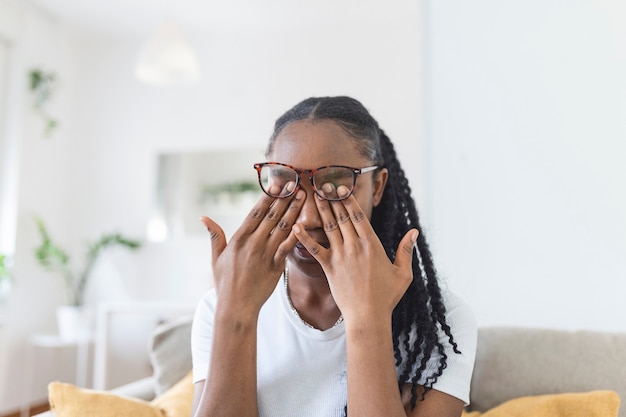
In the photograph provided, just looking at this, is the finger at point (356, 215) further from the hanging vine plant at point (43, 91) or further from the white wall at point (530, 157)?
the hanging vine plant at point (43, 91)

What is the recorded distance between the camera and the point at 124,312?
12.0 feet

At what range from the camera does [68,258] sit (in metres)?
4.15

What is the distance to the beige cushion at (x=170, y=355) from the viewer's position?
A: 1698 millimetres

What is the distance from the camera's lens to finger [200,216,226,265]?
3.92 feet

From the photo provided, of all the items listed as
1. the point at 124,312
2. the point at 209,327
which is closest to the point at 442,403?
the point at 209,327

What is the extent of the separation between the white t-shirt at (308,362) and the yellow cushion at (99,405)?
24cm

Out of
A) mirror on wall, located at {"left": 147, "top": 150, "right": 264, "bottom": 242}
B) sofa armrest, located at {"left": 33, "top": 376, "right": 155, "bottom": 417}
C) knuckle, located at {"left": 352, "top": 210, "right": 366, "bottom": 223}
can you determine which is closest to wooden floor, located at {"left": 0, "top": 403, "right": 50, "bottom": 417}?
mirror on wall, located at {"left": 147, "top": 150, "right": 264, "bottom": 242}

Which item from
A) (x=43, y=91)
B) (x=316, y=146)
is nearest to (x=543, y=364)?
(x=316, y=146)

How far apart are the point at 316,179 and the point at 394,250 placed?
0.96ft

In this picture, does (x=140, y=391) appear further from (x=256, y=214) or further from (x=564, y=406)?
(x=564, y=406)

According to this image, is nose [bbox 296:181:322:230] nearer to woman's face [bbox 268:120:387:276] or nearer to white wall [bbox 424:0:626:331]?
woman's face [bbox 268:120:387:276]

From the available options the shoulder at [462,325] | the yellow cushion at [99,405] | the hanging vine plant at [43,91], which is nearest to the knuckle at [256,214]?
the shoulder at [462,325]

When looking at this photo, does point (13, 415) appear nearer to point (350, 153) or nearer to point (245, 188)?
point (245, 188)

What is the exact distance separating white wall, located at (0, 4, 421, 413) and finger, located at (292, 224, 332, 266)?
116 inches
